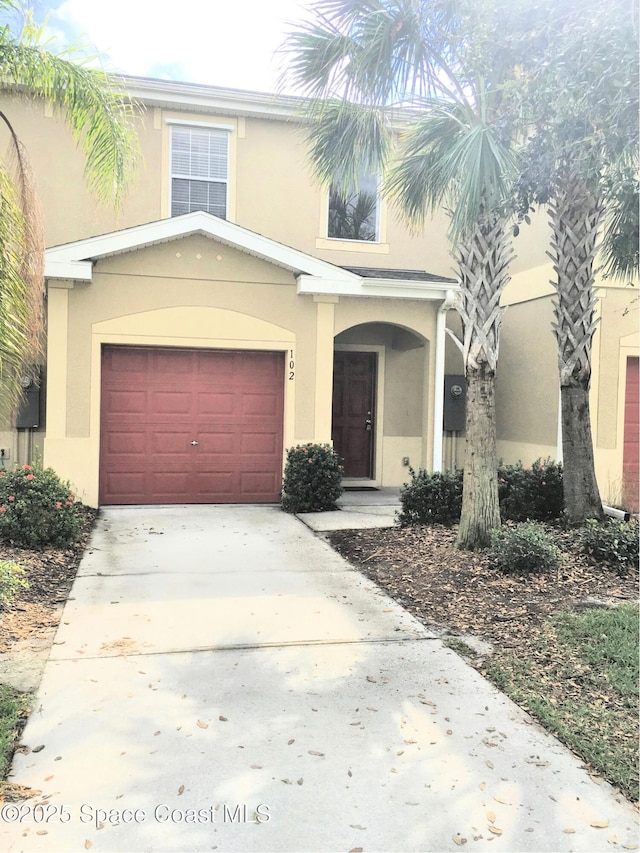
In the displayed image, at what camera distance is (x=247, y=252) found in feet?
34.8

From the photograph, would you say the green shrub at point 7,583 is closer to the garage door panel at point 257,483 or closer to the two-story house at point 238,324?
the two-story house at point 238,324

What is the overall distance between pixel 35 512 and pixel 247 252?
5.22 m

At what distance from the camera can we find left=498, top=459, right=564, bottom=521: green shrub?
8.73 meters

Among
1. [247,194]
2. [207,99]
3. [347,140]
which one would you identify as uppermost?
[207,99]

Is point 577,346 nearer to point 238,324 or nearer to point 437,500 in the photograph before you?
point 437,500

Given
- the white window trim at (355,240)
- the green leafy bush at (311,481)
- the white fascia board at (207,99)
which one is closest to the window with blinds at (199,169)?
the white fascia board at (207,99)

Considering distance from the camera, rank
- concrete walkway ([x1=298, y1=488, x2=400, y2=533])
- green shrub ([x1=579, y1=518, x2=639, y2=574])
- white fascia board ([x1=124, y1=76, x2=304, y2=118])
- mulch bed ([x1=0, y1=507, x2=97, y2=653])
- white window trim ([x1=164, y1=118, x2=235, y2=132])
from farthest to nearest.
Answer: white window trim ([x1=164, y1=118, x2=235, y2=132]) < white fascia board ([x1=124, y1=76, x2=304, y2=118]) < concrete walkway ([x1=298, y1=488, x2=400, y2=533]) < green shrub ([x1=579, y1=518, x2=639, y2=574]) < mulch bed ([x1=0, y1=507, x2=97, y2=653])

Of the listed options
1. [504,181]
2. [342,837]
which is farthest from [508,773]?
[504,181]

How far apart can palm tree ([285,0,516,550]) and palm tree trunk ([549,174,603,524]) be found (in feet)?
3.28

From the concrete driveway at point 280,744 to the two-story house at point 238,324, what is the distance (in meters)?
5.00

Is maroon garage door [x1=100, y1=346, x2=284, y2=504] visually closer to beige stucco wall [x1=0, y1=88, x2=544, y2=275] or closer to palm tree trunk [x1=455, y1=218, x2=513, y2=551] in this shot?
beige stucco wall [x1=0, y1=88, x2=544, y2=275]

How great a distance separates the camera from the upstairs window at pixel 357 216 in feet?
42.9

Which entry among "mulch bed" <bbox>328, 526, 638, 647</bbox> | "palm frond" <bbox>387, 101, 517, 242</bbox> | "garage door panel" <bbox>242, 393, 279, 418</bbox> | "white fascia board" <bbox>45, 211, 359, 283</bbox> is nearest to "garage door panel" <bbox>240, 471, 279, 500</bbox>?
"garage door panel" <bbox>242, 393, 279, 418</bbox>

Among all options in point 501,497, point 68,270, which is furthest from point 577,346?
point 68,270
